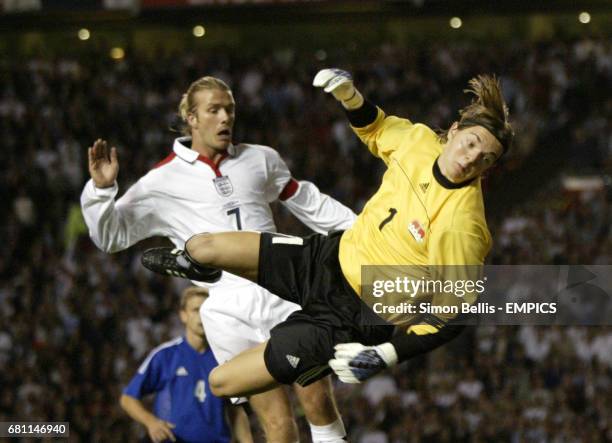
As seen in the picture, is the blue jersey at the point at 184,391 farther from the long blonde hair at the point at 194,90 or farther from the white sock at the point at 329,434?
the long blonde hair at the point at 194,90

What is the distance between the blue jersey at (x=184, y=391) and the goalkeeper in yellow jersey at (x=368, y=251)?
4.70 feet

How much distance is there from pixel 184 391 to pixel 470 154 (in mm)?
2723

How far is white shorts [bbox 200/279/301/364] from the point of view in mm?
5656

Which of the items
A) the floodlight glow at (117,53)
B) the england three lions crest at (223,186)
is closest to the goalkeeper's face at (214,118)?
the england three lions crest at (223,186)

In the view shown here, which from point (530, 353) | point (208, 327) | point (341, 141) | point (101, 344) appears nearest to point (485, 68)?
point (341, 141)

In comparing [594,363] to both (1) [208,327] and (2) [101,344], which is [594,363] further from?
(1) [208,327]

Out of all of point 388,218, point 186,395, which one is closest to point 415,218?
point 388,218

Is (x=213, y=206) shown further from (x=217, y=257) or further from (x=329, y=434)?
(x=329, y=434)

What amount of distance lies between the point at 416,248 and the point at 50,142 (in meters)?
10.8

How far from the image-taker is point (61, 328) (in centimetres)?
1220

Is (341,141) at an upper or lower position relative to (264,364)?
upper

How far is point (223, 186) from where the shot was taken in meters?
5.72

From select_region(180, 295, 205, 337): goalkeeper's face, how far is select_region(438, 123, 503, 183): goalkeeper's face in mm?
2226

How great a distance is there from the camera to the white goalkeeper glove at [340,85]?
5.07 m
